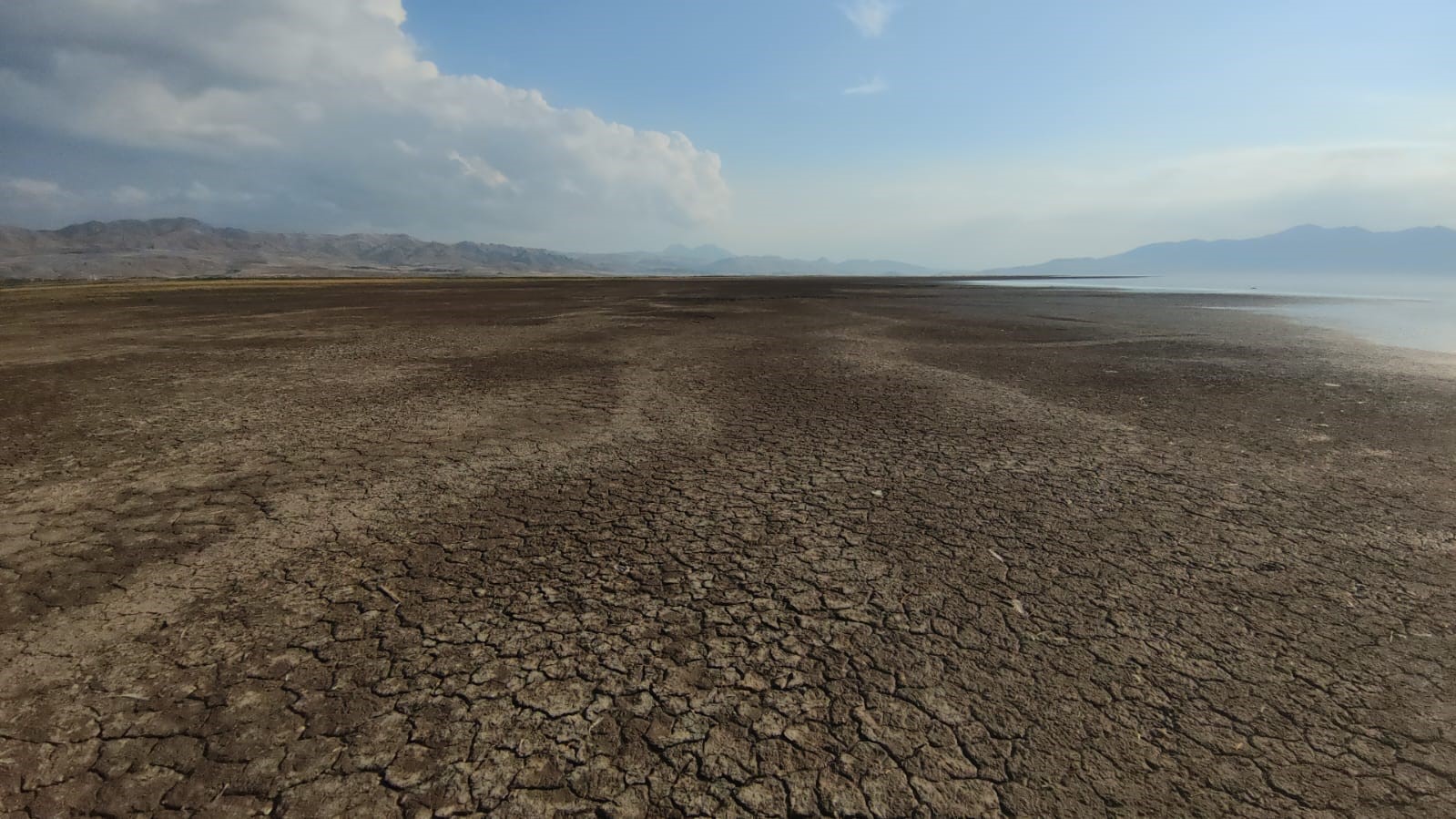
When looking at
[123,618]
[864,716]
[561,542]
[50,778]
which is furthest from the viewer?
[561,542]

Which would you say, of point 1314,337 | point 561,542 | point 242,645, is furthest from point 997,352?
point 242,645

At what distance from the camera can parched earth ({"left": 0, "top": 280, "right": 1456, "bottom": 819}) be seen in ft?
7.41

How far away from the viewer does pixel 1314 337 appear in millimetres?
16656

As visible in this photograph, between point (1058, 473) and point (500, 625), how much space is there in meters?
4.82

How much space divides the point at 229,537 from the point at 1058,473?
658 centimetres

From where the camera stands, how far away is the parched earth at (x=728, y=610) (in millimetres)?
2258

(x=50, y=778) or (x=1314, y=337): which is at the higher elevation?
(x=1314, y=337)

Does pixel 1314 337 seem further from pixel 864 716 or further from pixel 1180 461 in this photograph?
pixel 864 716

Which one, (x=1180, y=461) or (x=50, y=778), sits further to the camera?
(x=1180, y=461)

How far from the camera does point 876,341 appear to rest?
1566cm

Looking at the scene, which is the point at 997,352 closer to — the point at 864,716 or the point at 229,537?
the point at 864,716

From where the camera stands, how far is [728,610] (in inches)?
131

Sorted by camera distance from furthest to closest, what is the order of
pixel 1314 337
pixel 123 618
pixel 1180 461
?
pixel 1314 337, pixel 1180 461, pixel 123 618

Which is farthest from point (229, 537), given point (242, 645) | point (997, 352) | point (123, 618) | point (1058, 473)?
point (997, 352)
